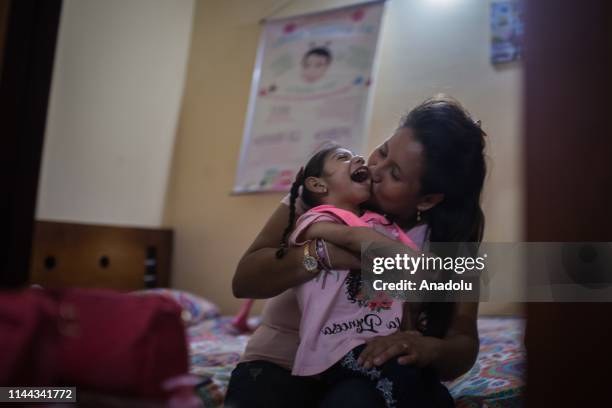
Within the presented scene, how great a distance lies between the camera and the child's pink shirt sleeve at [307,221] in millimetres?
740

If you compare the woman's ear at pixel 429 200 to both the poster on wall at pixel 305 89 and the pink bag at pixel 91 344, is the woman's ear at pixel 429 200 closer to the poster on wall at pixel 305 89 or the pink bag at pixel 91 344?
the pink bag at pixel 91 344

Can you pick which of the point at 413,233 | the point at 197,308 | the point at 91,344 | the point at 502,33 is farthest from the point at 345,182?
the point at 502,33

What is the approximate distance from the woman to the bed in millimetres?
85

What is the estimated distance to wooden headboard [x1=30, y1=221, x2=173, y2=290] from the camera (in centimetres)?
177

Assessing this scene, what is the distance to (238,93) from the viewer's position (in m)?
1.59

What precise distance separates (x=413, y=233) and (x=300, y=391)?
1.01 feet

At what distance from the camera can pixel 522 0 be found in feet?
1.80

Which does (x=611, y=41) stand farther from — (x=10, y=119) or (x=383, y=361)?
(x=10, y=119)

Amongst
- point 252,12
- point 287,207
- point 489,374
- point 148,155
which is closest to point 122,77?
point 148,155

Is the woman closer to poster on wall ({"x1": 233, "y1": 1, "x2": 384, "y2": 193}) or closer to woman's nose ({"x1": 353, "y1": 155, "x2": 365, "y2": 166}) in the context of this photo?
woman's nose ({"x1": 353, "y1": 155, "x2": 365, "y2": 166})

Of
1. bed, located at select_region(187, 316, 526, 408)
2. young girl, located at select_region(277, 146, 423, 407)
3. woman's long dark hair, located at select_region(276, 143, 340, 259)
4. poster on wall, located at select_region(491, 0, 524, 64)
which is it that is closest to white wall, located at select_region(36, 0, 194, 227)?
bed, located at select_region(187, 316, 526, 408)

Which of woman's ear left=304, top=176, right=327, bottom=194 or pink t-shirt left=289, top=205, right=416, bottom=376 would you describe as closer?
pink t-shirt left=289, top=205, right=416, bottom=376

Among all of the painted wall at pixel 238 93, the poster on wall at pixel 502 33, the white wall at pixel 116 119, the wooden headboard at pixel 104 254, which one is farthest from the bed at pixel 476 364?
the poster on wall at pixel 502 33

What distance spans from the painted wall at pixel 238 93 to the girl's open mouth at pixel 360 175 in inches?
16.3
